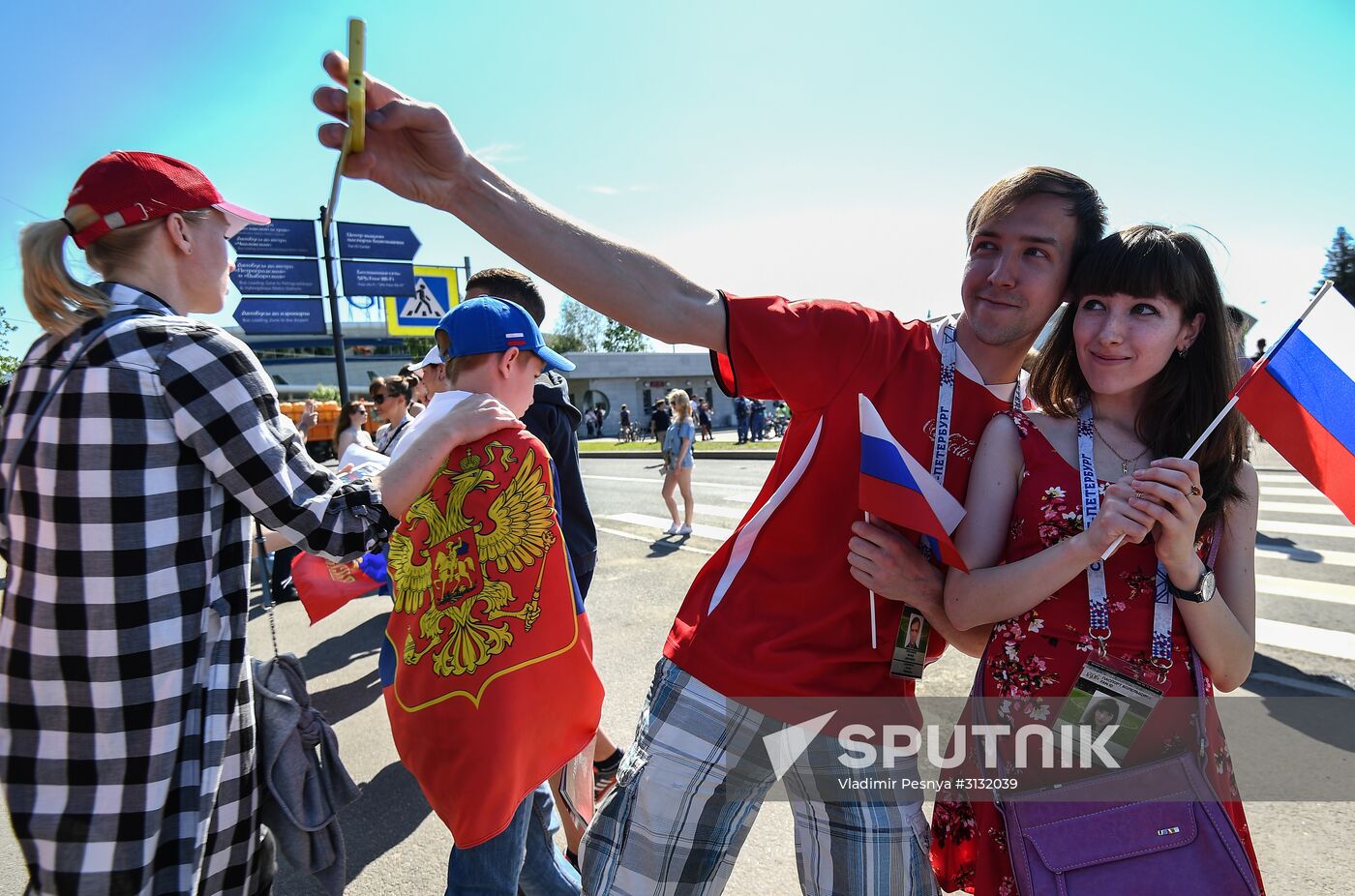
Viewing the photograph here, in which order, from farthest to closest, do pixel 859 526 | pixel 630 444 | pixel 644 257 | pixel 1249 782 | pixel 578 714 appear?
pixel 630 444 < pixel 1249 782 < pixel 578 714 < pixel 859 526 < pixel 644 257

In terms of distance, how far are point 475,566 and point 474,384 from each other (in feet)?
1.80

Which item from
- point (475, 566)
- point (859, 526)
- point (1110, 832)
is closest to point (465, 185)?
point (475, 566)

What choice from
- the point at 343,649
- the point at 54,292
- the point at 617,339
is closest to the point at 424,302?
the point at 343,649

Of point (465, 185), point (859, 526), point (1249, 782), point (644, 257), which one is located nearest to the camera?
point (465, 185)

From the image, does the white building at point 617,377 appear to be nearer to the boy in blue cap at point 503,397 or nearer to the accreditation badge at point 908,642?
the boy in blue cap at point 503,397

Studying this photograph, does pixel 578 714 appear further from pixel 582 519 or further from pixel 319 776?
pixel 582 519

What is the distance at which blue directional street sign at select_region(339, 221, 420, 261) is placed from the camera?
42.6 feet

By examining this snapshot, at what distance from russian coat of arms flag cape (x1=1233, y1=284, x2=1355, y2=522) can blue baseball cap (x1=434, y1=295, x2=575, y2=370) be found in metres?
1.85

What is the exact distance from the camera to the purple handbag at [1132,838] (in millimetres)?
1339

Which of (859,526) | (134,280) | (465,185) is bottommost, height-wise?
(859,526)

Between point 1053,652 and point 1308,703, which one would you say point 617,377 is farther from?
point 1053,652

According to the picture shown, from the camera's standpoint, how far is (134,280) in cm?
158

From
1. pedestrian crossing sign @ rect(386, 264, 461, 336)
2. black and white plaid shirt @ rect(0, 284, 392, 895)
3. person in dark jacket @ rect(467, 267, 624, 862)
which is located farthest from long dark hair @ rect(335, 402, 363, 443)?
pedestrian crossing sign @ rect(386, 264, 461, 336)
